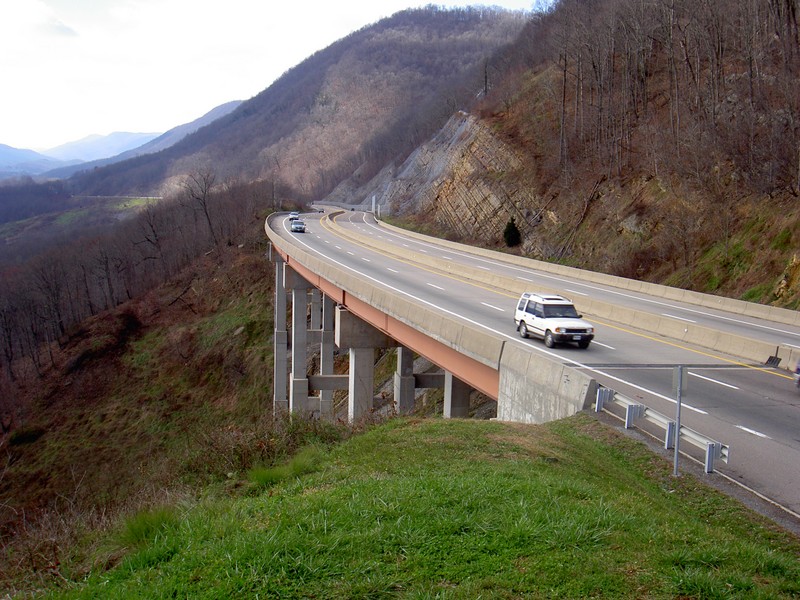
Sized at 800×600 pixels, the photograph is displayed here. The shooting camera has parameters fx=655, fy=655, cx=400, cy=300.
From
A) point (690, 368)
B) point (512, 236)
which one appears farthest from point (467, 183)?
point (690, 368)

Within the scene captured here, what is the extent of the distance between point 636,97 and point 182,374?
41.0 metres

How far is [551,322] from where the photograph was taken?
1708 cm

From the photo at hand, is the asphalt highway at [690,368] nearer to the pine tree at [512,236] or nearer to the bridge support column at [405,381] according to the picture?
the bridge support column at [405,381]

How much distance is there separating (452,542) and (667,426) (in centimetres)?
562

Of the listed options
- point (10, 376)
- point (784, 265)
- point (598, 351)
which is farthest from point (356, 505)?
point (10, 376)

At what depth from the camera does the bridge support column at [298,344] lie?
34219 mm

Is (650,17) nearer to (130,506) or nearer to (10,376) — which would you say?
(130,506)

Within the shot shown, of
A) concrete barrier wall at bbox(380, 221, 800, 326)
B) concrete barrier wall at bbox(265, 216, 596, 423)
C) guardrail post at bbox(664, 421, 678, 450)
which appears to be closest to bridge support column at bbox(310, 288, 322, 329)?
concrete barrier wall at bbox(380, 221, 800, 326)

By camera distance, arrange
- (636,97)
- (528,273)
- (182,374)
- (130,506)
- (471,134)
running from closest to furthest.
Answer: (130,506), (528,273), (636,97), (182,374), (471,134)

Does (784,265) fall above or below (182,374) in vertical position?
above

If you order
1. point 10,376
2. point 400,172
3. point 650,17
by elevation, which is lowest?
point 10,376

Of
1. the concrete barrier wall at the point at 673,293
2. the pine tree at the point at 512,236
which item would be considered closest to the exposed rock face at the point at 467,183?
the pine tree at the point at 512,236

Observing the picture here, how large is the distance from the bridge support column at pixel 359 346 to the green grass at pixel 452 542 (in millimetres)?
17232

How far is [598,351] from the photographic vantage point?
17156mm
